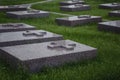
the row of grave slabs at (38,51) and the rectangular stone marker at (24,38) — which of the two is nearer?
the row of grave slabs at (38,51)

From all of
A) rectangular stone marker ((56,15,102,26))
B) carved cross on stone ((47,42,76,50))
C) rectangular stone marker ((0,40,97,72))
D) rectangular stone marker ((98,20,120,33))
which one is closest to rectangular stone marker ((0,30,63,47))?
rectangular stone marker ((0,40,97,72))

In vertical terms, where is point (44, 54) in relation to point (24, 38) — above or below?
above

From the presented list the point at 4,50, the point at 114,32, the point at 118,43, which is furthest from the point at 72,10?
the point at 4,50

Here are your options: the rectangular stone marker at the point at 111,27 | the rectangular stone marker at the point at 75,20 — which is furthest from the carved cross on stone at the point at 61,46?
the rectangular stone marker at the point at 75,20

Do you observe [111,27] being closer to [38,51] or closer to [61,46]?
[61,46]

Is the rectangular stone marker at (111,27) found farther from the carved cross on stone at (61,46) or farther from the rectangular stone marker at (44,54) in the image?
the carved cross on stone at (61,46)

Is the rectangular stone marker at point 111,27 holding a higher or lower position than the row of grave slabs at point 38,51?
lower

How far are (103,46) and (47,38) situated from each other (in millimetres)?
1729

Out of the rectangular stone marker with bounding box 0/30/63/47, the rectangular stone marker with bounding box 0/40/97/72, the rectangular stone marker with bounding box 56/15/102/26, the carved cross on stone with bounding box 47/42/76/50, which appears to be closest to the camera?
the rectangular stone marker with bounding box 0/40/97/72

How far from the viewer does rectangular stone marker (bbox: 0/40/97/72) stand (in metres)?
6.95

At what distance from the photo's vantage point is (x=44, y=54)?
7.28 meters

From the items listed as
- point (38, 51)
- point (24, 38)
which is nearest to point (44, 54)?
point (38, 51)

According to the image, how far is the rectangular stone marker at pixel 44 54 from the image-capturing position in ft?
22.8

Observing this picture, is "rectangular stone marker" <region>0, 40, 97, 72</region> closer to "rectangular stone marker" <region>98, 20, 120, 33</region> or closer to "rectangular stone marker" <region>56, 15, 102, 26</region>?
"rectangular stone marker" <region>98, 20, 120, 33</region>
